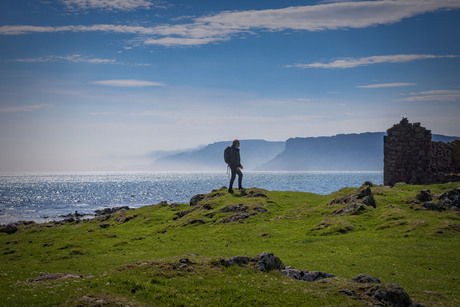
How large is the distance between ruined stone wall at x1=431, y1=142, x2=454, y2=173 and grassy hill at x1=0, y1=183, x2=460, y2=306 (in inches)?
442

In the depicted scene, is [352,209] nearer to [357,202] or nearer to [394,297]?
[357,202]

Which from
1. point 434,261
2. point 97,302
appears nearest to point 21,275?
point 97,302

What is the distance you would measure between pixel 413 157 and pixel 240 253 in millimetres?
40685

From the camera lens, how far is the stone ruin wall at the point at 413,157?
55469 millimetres

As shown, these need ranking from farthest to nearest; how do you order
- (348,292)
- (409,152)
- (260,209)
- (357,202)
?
(409,152)
(260,209)
(357,202)
(348,292)

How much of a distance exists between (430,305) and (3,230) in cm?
4981

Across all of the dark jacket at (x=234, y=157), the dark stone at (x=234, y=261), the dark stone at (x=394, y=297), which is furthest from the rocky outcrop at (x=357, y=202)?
the dark stone at (x=394, y=297)

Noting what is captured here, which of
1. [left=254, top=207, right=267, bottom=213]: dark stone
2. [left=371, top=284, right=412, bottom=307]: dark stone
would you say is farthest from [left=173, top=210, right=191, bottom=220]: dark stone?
[left=371, top=284, right=412, bottom=307]: dark stone

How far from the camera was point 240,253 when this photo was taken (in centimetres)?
2559

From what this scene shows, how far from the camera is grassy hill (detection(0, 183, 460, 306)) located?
14297mm

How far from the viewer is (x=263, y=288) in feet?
48.9

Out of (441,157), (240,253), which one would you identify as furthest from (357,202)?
(441,157)

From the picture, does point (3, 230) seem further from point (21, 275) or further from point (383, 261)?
point (383, 261)

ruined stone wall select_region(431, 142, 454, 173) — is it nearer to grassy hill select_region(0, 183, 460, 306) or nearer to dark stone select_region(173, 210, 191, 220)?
grassy hill select_region(0, 183, 460, 306)
